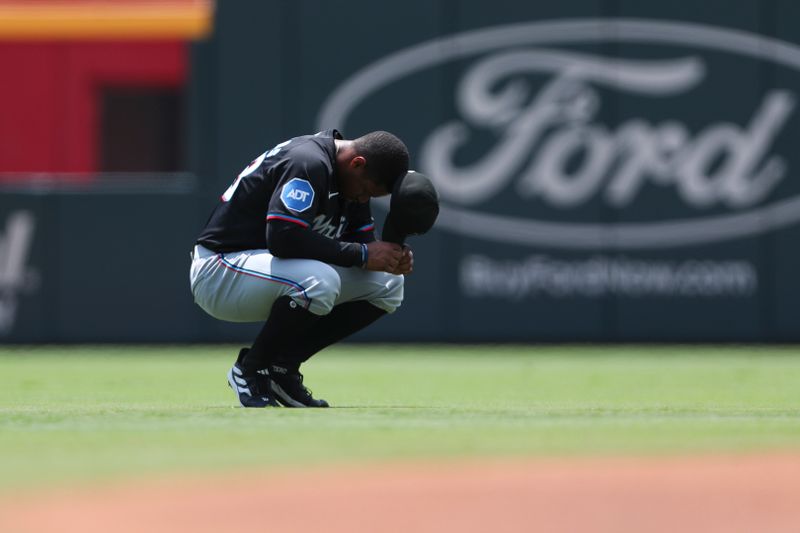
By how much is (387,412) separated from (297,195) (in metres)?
0.97

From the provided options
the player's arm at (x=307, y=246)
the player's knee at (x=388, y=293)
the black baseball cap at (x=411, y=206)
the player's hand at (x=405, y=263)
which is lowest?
the player's knee at (x=388, y=293)

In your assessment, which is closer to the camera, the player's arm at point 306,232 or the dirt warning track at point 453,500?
the dirt warning track at point 453,500

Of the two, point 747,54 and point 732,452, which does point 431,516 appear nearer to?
point 732,452

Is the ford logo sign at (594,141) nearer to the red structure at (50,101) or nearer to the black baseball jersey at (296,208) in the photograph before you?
the red structure at (50,101)

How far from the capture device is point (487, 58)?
12.8 metres

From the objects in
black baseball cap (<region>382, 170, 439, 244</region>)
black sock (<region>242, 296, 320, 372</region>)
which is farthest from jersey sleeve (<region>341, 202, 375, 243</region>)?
black sock (<region>242, 296, 320, 372</region>)

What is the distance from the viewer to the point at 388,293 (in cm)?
649

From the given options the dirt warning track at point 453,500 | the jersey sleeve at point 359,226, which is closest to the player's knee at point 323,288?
the jersey sleeve at point 359,226

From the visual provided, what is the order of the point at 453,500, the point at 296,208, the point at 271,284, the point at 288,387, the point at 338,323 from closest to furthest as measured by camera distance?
the point at 453,500
the point at 296,208
the point at 271,284
the point at 288,387
the point at 338,323

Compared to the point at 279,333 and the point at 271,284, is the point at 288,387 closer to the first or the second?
the point at 279,333

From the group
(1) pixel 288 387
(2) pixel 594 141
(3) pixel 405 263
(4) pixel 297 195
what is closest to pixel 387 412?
(1) pixel 288 387

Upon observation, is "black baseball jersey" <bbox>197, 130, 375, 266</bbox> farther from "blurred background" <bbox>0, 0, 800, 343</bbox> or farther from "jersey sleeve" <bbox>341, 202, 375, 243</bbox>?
"blurred background" <bbox>0, 0, 800, 343</bbox>

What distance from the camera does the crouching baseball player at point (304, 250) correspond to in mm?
6102

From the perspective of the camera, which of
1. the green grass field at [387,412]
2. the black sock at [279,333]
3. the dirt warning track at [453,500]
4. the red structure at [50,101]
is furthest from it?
the red structure at [50,101]
